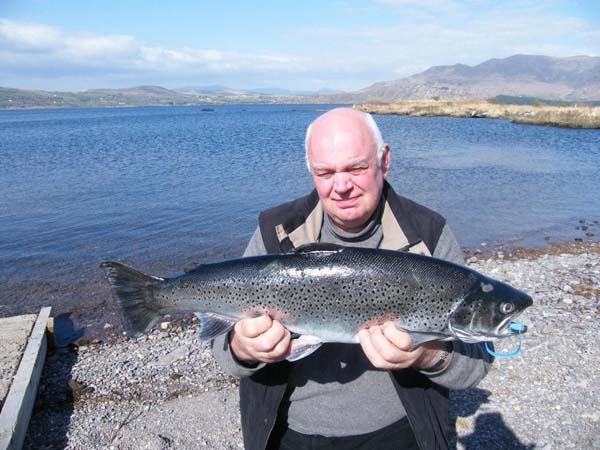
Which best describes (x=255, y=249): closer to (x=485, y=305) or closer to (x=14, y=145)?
(x=485, y=305)

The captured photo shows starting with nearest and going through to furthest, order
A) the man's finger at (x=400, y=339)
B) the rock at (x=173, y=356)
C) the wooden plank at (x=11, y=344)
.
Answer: the man's finger at (x=400, y=339), the wooden plank at (x=11, y=344), the rock at (x=173, y=356)

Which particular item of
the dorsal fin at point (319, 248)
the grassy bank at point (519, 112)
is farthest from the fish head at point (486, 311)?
the grassy bank at point (519, 112)

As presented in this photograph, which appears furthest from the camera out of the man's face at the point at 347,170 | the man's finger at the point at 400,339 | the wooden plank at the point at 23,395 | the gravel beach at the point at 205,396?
the gravel beach at the point at 205,396

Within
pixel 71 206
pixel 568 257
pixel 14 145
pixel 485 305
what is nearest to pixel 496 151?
pixel 568 257

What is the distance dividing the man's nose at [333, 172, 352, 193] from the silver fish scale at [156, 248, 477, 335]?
432 mm

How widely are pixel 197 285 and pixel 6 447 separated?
3135mm

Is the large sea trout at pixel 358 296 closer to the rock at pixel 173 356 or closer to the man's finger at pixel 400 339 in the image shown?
the man's finger at pixel 400 339

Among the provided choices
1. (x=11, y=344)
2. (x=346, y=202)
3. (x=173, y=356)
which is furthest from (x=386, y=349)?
(x=11, y=344)

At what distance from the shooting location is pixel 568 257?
42.9ft

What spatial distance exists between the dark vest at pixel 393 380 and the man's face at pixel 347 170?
0.26 metres

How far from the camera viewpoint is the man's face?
10.6ft

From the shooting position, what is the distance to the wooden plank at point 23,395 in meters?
5.04

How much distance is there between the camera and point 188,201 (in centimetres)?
2133

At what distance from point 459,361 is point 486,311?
388mm
